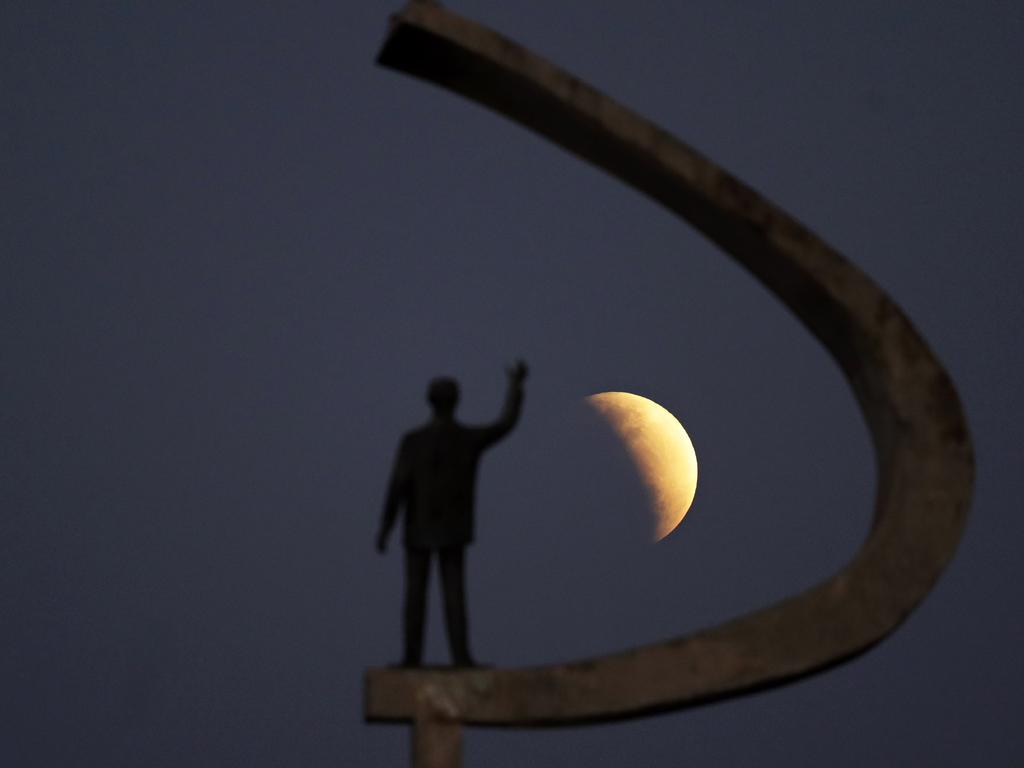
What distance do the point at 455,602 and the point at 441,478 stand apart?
2.24ft

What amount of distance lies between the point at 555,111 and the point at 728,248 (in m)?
1.24

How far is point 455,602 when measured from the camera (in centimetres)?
934

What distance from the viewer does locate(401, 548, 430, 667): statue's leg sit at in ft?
30.4

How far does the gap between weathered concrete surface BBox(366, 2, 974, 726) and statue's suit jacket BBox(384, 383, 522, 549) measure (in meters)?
0.83

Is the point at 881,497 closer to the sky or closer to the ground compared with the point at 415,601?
closer to the sky

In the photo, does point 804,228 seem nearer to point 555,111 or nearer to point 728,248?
point 728,248

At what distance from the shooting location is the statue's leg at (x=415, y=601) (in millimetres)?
9266

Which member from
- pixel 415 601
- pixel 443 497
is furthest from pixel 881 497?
pixel 415 601

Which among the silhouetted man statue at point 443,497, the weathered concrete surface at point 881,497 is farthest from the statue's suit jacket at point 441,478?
the weathered concrete surface at point 881,497

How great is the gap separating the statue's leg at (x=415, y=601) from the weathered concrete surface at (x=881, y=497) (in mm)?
A: 351

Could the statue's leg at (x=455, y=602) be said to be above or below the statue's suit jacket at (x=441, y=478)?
below

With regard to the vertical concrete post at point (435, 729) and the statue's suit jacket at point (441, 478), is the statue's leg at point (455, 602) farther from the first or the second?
the vertical concrete post at point (435, 729)

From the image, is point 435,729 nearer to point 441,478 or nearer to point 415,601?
point 415,601

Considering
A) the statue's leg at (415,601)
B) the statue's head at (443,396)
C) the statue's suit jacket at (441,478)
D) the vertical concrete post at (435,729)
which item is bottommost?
Answer: the vertical concrete post at (435,729)
